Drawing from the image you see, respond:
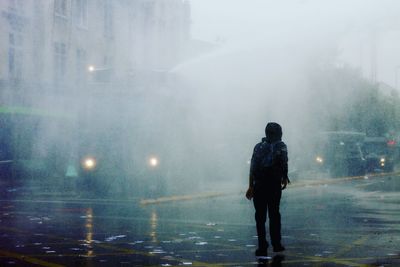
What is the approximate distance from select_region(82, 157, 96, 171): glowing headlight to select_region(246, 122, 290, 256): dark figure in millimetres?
10489

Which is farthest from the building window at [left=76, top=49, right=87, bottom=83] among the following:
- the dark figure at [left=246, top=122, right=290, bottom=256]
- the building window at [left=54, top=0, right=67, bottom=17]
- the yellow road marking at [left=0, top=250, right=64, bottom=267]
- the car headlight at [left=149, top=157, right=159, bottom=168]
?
the dark figure at [left=246, top=122, right=290, bottom=256]

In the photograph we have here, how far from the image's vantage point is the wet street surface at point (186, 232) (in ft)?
24.6

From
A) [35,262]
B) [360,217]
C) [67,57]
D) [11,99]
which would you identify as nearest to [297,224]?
[360,217]

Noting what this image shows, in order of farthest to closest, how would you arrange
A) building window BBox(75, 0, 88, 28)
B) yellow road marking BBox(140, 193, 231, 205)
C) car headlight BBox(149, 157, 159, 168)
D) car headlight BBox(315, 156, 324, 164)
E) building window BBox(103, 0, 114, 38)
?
car headlight BBox(315, 156, 324, 164) → building window BBox(75, 0, 88, 28) → building window BBox(103, 0, 114, 38) → car headlight BBox(149, 157, 159, 168) → yellow road marking BBox(140, 193, 231, 205)

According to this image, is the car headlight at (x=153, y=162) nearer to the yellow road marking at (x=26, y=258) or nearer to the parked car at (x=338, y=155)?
the yellow road marking at (x=26, y=258)

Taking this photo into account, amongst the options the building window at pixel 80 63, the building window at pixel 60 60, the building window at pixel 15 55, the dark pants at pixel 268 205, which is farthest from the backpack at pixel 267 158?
the building window at pixel 80 63

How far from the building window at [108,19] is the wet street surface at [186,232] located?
10.1 meters

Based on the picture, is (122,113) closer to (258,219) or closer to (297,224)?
(297,224)

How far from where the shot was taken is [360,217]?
39.2ft

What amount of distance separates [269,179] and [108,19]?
19.0 m

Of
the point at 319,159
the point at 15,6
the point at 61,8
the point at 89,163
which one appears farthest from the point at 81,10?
the point at 319,159

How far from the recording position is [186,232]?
9836mm

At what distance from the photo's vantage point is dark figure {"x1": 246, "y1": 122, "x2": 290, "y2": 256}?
310 inches

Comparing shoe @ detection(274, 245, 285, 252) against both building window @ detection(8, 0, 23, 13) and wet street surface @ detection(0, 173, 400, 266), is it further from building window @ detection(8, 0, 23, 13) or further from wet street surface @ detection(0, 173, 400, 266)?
building window @ detection(8, 0, 23, 13)
